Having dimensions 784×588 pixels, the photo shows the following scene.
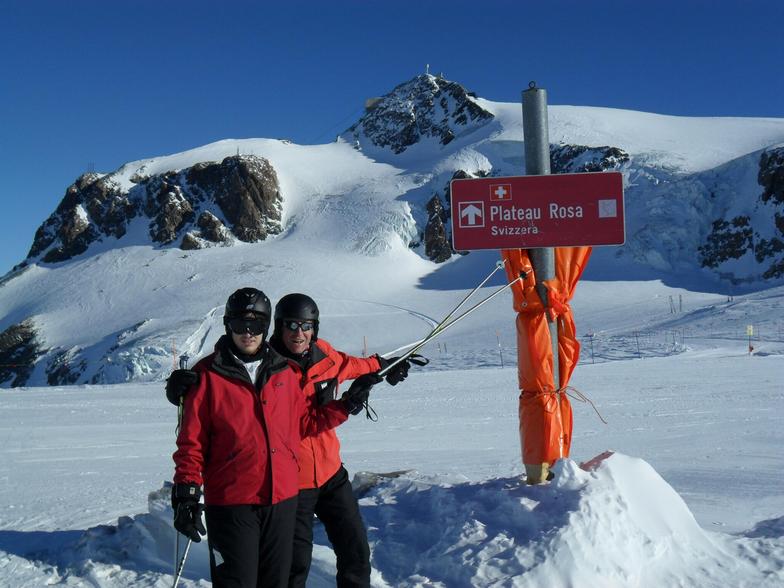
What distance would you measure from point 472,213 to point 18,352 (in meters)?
46.7

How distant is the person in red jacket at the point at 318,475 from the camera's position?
3467mm

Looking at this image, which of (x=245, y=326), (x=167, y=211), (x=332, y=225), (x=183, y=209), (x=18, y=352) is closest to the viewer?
(x=245, y=326)

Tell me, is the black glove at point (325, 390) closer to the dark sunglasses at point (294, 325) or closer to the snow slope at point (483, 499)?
the dark sunglasses at point (294, 325)

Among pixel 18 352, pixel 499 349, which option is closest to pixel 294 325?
pixel 499 349

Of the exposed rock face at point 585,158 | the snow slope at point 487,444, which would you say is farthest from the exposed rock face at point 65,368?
the exposed rock face at point 585,158

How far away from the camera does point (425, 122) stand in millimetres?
72625

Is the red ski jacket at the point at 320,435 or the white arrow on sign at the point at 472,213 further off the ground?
the white arrow on sign at the point at 472,213

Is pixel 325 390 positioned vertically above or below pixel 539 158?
below

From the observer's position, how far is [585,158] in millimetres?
51125

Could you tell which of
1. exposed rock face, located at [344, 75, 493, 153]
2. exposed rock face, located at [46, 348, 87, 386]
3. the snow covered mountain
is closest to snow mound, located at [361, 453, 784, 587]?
the snow covered mountain

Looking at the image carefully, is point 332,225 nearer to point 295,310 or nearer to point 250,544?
point 295,310

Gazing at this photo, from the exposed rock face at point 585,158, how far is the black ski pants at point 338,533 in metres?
46.0

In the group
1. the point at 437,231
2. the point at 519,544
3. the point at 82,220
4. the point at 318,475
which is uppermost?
the point at 82,220

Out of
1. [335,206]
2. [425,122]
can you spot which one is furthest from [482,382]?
[425,122]
